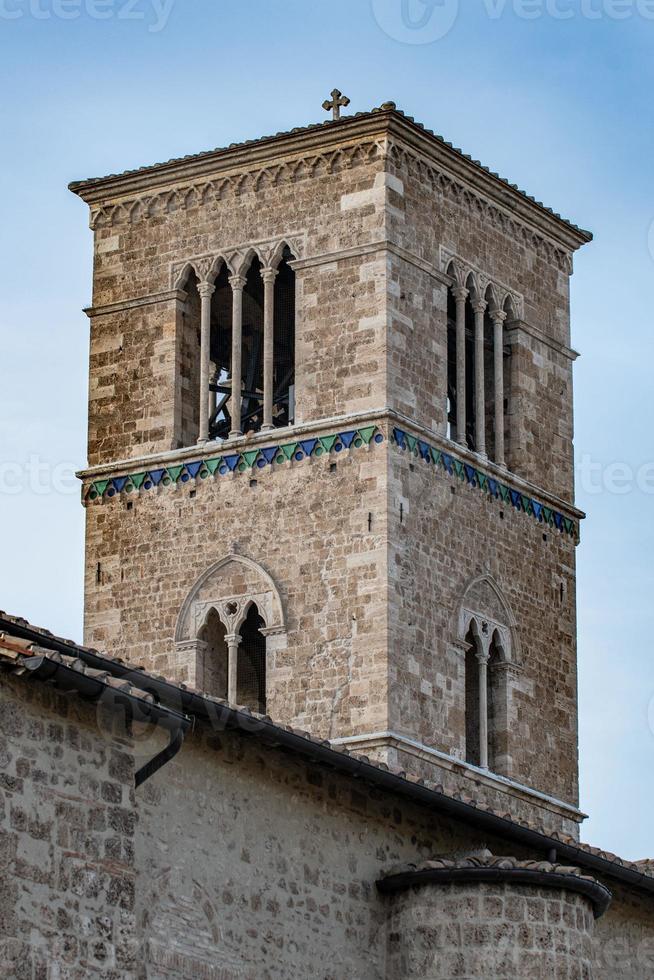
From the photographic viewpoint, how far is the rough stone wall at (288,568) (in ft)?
106

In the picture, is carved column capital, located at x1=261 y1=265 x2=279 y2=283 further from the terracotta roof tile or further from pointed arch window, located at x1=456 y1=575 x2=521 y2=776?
the terracotta roof tile

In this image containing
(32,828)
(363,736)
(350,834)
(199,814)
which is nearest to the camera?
(32,828)

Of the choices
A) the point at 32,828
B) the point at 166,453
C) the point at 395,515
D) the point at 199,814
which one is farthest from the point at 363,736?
the point at 32,828

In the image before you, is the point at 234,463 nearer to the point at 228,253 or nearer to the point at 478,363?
the point at 228,253

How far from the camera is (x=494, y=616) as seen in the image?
34406 mm

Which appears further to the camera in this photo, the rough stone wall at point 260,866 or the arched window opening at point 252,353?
the arched window opening at point 252,353

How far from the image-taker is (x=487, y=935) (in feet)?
77.0

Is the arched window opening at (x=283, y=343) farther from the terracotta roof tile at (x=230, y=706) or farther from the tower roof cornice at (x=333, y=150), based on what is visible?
the terracotta roof tile at (x=230, y=706)

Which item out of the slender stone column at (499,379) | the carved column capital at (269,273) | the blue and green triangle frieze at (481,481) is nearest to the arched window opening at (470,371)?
the slender stone column at (499,379)

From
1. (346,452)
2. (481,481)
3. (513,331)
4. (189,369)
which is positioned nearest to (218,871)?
(346,452)

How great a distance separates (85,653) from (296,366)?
13967 mm

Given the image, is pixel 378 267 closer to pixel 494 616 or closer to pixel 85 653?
pixel 494 616

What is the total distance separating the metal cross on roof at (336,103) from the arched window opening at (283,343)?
77.1 inches

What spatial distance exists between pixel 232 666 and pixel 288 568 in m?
1.35
